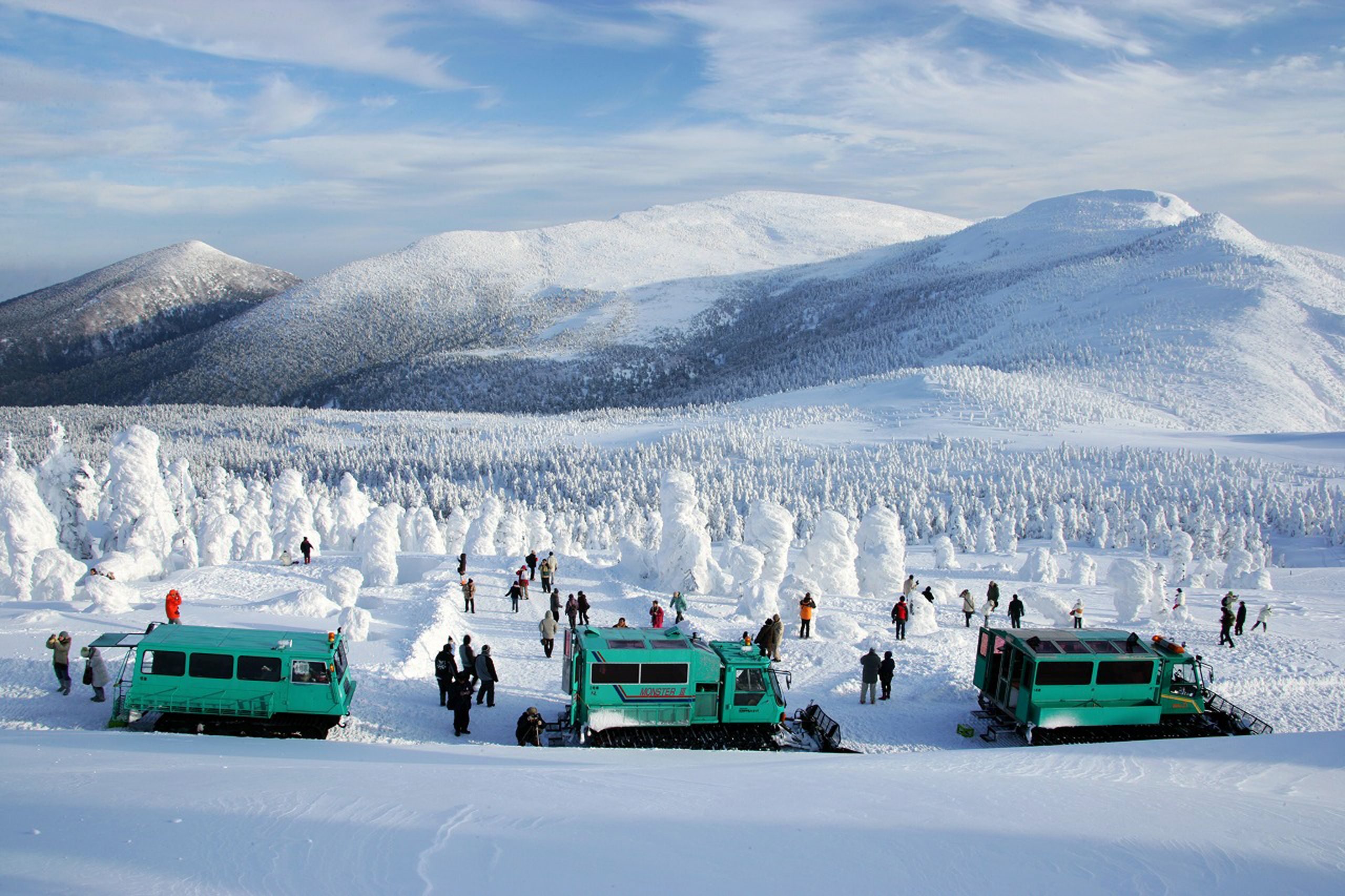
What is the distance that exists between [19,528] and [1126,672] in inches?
1293

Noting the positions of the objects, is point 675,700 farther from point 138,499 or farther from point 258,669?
point 138,499

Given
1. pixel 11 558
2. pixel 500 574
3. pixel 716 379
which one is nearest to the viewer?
pixel 500 574

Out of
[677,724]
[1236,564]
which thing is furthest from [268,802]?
[1236,564]

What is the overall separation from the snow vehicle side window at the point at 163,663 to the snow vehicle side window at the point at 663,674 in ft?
22.9

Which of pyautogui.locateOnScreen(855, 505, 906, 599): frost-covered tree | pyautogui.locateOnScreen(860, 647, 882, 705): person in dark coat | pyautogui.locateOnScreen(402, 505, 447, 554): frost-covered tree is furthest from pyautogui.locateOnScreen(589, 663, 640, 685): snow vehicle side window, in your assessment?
pyautogui.locateOnScreen(402, 505, 447, 554): frost-covered tree

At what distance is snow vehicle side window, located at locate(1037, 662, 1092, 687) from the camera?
14.5m

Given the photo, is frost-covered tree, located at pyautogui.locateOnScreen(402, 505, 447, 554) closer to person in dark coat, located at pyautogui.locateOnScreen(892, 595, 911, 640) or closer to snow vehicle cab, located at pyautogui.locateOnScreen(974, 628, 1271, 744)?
person in dark coat, located at pyautogui.locateOnScreen(892, 595, 911, 640)

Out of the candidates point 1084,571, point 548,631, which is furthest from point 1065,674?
point 1084,571

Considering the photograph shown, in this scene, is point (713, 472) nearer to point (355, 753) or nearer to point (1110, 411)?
point (1110, 411)

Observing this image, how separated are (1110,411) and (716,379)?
312 ft

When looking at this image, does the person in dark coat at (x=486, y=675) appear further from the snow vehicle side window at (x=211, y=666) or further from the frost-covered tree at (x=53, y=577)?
the frost-covered tree at (x=53, y=577)

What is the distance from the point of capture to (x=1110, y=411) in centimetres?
11144

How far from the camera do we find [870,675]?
53.2 ft

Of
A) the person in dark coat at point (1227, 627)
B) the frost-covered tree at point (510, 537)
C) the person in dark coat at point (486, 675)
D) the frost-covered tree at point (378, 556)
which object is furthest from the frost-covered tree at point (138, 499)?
the person in dark coat at point (1227, 627)
